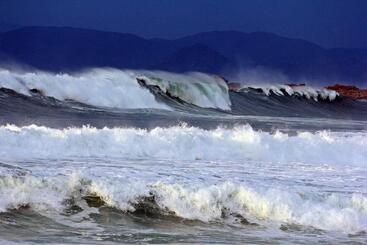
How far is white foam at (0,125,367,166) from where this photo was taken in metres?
13.6

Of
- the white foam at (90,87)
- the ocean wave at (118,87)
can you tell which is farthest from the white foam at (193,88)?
the white foam at (90,87)

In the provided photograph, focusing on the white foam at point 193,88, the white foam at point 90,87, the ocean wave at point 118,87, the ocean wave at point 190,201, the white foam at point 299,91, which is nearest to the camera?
the ocean wave at point 190,201

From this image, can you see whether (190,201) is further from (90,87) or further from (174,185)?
(90,87)

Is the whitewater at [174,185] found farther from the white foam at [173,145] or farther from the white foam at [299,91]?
the white foam at [299,91]

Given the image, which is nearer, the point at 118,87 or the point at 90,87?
the point at 90,87

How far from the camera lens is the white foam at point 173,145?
44.5 feet

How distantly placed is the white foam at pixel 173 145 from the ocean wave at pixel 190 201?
279 centimetres

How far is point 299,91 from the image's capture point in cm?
4138

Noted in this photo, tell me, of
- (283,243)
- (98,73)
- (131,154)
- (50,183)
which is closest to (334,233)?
(283,243)

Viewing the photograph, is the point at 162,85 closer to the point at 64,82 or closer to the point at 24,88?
the point at 64,82

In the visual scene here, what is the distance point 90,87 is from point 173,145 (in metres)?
15.9

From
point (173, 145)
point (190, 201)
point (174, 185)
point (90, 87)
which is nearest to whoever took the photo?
point (190, 201)

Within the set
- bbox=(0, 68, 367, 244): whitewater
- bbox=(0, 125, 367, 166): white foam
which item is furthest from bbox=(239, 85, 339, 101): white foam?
bbox=(0, 125, 367, 166): white foam

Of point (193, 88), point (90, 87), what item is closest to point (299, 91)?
point (193, 88)
